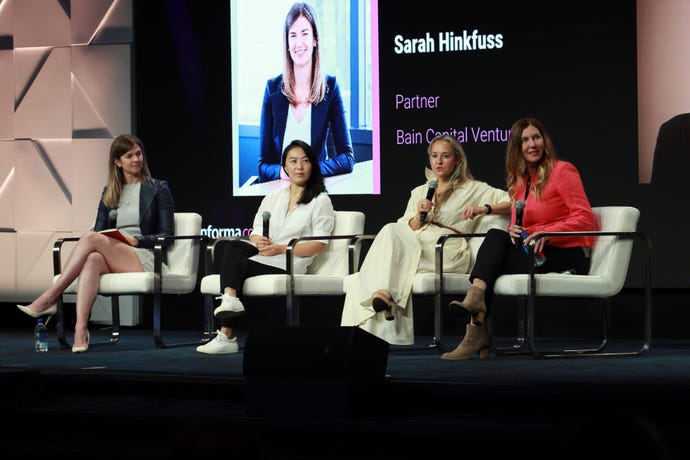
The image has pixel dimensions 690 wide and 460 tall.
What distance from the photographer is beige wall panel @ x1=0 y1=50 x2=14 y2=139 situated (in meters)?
7.57

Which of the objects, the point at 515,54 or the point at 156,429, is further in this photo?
the point at 515,54

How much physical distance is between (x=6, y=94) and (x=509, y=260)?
417cm

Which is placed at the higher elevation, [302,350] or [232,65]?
[232,65]

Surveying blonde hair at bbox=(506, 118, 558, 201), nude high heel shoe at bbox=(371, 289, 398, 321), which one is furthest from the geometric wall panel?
blonde hair at bbox=(506, 118, 558, 201)

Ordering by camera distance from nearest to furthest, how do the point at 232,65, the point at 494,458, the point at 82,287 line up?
the point at 494,458 < the point at 82,287 < the point at 232,65

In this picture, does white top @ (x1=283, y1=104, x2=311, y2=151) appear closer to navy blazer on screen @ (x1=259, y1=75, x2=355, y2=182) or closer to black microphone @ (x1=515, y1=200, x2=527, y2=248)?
navy blazer on screen @ (x1=259, y1=75, x2=355, y2=182)

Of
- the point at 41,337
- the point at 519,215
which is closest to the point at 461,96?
the point at 519,215

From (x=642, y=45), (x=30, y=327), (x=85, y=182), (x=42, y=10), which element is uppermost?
(x=42, y=10)

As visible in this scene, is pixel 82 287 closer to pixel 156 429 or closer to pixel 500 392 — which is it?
pixel 156 429

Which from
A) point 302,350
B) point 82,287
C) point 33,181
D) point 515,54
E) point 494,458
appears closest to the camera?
point 494,458

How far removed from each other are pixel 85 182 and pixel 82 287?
184cm

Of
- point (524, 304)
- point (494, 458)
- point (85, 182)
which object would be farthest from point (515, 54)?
point (494, 458)

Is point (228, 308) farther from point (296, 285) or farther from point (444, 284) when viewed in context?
point (444, 284)

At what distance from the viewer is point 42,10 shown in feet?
24.7
